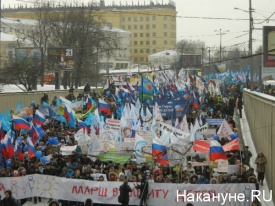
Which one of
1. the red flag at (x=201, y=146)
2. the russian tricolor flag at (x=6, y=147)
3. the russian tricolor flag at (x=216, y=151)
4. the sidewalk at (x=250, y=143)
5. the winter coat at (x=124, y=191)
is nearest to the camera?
the winter coat at (x=124, y=191)

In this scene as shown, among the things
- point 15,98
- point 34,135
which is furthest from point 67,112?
point 15,98

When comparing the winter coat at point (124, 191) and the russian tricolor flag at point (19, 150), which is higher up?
the russian tricolor flag at point (19, 150)

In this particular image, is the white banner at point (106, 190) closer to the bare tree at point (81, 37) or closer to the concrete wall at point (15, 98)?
the concrete wall at point (15, 98)

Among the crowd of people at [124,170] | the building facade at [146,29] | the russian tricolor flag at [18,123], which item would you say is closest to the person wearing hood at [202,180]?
the crowd of people at [124,170]

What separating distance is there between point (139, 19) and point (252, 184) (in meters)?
149

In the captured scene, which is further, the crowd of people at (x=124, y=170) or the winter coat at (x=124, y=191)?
the crowd of people at (x=124, y=170)

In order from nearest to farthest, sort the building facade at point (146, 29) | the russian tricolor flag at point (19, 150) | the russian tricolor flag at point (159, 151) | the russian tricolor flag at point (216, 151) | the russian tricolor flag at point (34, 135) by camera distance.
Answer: the russian tricolor flag at point (216, 151), the russian tricolor flag at point (159, 151), the russian tricolor flag at point (19, 150), the russian tricolor flag at point (34, 135), the building facade at point (146, 29)

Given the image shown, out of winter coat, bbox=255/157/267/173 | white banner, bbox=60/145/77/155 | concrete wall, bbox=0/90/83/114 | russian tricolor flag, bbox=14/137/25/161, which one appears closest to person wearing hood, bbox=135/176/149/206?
white banner, bbox=60/145/77/155

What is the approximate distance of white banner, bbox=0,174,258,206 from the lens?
1492 centimetres

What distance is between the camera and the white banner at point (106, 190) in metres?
14.9

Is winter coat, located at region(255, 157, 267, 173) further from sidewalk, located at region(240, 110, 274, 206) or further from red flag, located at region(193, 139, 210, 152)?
red flag, located at region(193, 139, 210, 152)

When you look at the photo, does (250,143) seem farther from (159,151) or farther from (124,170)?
(124,170)

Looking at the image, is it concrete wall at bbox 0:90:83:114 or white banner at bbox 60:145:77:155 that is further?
concrete wall at bbox 0:90:83:114

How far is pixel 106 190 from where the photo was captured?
15.8m
